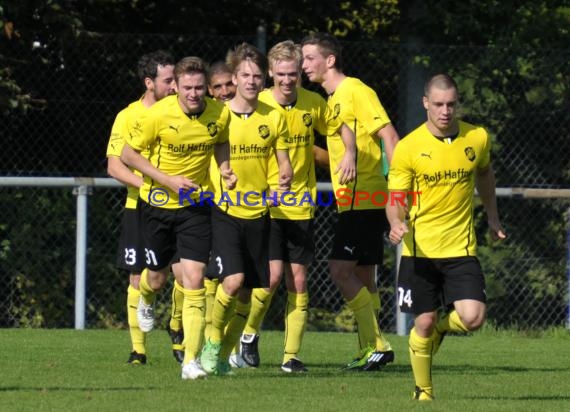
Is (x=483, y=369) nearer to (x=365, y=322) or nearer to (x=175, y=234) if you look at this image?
(x=365, y=322)

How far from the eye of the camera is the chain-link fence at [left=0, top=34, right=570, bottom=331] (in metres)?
13.8

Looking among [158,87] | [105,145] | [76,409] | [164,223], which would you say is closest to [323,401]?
[76,409]

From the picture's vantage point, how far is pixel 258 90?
31.3ft

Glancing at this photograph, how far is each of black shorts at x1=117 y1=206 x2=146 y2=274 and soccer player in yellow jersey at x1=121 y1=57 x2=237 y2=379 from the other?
708mm

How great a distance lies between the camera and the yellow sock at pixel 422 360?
8.02m

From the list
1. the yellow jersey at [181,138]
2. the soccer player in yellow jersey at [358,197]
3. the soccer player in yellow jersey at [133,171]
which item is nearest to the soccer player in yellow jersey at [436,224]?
the yellow jersey at [181,138]

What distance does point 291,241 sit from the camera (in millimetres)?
10047

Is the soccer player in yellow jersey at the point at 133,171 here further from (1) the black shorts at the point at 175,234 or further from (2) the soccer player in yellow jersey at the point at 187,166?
(2) the soccer player in yellow jersey at the point at 187,166

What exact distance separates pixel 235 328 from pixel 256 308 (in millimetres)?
434

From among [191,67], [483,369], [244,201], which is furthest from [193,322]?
[483,369]

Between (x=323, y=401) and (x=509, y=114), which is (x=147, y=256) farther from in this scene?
(x=509, y=114)

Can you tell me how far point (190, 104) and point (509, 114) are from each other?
19.0ft

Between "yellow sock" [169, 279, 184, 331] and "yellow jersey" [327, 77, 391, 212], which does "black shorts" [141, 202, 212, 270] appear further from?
"yellow jersey" [327, 77, 391, 212]

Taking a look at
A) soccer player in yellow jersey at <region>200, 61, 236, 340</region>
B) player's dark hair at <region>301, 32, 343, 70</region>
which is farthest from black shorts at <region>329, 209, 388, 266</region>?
player's dark hair at <region>301, 32, 343, 70</region>
